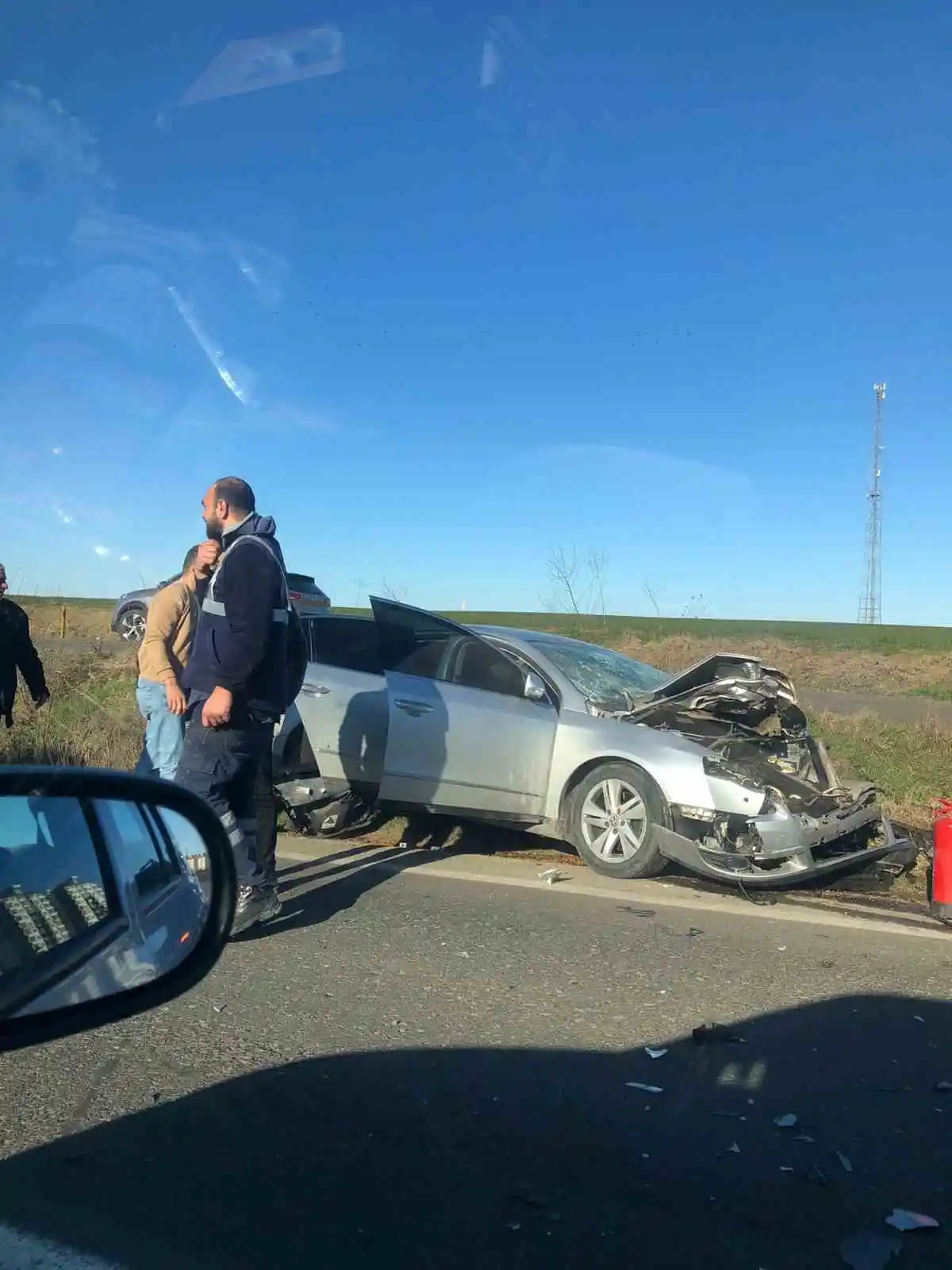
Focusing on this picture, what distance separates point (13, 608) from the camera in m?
8.22

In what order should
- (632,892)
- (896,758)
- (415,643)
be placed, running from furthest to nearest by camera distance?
(896,758) < (415,643) < (632,892)

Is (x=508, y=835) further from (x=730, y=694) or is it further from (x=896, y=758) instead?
(x=896, y=758)

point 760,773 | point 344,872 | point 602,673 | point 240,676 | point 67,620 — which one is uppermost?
point 67,620

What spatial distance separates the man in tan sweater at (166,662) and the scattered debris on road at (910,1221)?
4.54m

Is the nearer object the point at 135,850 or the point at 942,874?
the point at 135,850

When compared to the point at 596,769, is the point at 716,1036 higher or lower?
lower

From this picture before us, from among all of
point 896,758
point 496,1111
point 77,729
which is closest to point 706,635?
point 896,758

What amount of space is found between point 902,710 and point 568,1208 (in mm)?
15886

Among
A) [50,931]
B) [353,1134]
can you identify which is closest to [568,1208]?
[353,1134]

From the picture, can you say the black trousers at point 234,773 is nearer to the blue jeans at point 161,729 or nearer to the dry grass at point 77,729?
the blue jeans at point 161,729

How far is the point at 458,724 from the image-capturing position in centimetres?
720

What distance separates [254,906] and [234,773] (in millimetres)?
653

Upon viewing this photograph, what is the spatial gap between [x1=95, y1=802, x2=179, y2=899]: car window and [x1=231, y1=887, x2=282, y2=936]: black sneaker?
2735mm

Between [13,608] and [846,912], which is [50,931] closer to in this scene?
[846,912]
